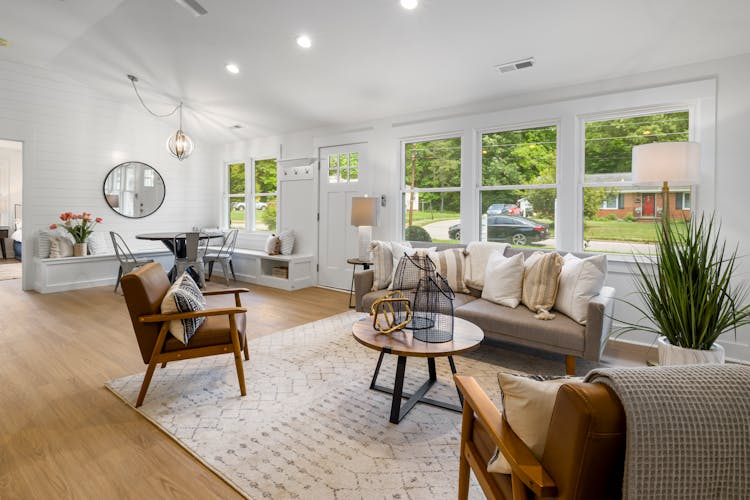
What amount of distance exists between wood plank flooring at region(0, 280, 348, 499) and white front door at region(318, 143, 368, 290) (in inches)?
67.1

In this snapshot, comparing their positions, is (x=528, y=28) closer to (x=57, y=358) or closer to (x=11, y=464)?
(x=11, y=464)

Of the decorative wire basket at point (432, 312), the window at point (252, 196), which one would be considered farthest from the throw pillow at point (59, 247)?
the decorative wire basket at point (432, 312)

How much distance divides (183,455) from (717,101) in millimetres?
4657

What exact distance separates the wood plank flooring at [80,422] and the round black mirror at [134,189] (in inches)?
105

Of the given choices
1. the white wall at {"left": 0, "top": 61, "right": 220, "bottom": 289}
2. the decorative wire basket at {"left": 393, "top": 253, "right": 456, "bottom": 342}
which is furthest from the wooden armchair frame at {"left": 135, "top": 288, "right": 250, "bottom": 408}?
the white wall at {"left": 0, "top": 61, "right": 220, "bottom": 289}

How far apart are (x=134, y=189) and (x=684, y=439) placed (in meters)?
7.93

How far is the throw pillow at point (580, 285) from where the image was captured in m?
3.05

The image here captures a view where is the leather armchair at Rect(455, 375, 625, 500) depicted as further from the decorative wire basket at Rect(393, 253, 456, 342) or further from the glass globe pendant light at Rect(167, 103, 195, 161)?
the glass globe pendant light at Rect(167, 103, 195, 161)

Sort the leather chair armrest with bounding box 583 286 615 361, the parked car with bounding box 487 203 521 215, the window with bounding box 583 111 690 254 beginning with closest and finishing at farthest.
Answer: the leather chair armrest with bounding box 583 286 615 361 < the window with bounding box 583 111 690 254 < the parked car with bounding box 487 203 521 215

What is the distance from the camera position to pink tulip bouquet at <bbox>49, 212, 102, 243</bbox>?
20.4 ft

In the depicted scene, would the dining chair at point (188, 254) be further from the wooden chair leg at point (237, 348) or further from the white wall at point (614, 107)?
the wooden chair leg at point (237, 348)

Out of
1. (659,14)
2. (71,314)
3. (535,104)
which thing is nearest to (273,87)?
(535,104)

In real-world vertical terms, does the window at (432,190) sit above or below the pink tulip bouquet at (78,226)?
above

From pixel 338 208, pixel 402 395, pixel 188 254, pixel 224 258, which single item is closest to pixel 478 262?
Answer: pixel 402 395
